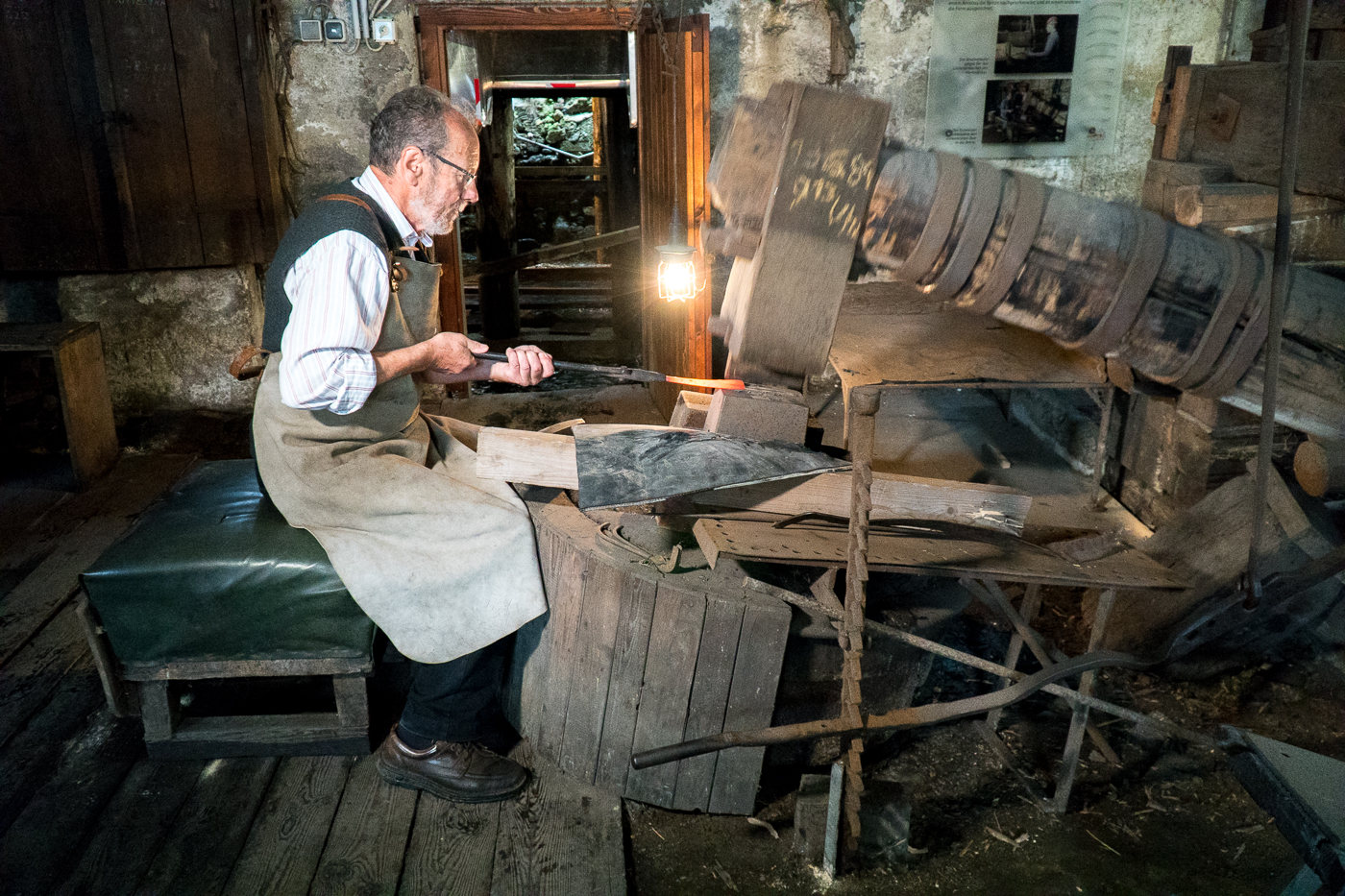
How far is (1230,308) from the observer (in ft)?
9.35

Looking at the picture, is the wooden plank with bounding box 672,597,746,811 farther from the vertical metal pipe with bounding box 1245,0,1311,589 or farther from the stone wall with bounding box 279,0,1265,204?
the stone wall with bounding box 279,0,1265,204

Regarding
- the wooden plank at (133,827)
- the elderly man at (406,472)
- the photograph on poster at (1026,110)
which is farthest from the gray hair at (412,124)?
the photograph on poster at (1026,110)

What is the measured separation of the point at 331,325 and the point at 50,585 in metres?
2.85

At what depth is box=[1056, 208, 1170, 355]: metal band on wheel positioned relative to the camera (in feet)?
8.98

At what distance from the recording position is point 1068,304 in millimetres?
2811

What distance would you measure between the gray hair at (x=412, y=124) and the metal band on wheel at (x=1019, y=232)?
169cm

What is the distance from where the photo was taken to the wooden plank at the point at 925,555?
8.88 ft

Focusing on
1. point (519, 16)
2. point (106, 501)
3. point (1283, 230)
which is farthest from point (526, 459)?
point (519, 16)

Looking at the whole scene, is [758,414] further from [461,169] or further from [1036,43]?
[1036,43]

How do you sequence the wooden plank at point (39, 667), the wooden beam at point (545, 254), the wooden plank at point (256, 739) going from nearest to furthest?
the wooden plank at point (256, 739), the wooden plank at point (39, 667), the wooden beam at point (545, 254)

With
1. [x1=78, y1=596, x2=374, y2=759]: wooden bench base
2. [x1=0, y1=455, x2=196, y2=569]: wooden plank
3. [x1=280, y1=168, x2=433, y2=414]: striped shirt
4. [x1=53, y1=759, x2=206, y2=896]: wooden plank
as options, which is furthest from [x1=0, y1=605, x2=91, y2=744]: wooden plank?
[x1=280, y1=168, x2=433, y2=414]: striped shirt

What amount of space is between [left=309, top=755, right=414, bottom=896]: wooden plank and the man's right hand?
140 cm

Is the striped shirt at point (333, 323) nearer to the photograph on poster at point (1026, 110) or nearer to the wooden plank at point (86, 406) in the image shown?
the wooden plank at point (86, 406)

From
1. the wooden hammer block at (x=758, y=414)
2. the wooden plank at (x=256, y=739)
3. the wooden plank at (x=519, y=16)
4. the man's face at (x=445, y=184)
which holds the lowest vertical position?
the wooden plank at (x=256, y=739)
